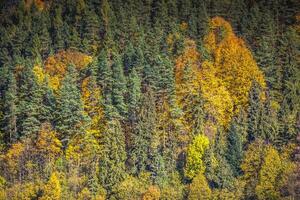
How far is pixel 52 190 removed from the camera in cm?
9769

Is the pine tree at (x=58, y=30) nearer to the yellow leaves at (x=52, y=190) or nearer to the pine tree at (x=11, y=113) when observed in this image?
the pine tree at (x=11, y=113)

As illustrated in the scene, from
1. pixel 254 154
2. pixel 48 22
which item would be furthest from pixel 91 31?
pixel 254 154

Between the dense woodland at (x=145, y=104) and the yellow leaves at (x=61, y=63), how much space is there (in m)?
0.24

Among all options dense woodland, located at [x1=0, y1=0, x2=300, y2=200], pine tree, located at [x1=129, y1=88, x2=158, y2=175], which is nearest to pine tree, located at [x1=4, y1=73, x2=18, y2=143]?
dense woodland, located at [x1=0, y1=0, x2=300, y2=200]

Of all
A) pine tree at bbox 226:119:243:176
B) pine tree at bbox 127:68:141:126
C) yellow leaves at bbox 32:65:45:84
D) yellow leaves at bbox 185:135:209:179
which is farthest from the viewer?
yellow leaves at bbox 32:65:45:84

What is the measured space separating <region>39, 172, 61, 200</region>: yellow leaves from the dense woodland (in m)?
0.17

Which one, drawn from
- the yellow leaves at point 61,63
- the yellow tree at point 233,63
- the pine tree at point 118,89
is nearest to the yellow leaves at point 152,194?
the pine tree at point 118,89

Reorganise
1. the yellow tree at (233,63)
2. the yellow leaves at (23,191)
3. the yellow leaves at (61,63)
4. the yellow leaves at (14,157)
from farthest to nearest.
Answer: the yellow tree at (233,63) < the yellow leaves at (61,63) < the yellow leaves at (14,157) < the yellow leaves at (23,191)

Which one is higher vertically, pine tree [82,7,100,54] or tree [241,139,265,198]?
pine tree [82,7,100,54]

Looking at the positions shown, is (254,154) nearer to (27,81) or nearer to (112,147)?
(112,147)

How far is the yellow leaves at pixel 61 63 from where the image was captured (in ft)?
387

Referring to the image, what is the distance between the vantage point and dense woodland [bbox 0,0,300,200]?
101 metres

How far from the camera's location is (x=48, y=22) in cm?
13162

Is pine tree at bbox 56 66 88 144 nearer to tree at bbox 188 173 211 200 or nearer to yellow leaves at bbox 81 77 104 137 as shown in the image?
yellow leaves at bbox 81 77 104 137
